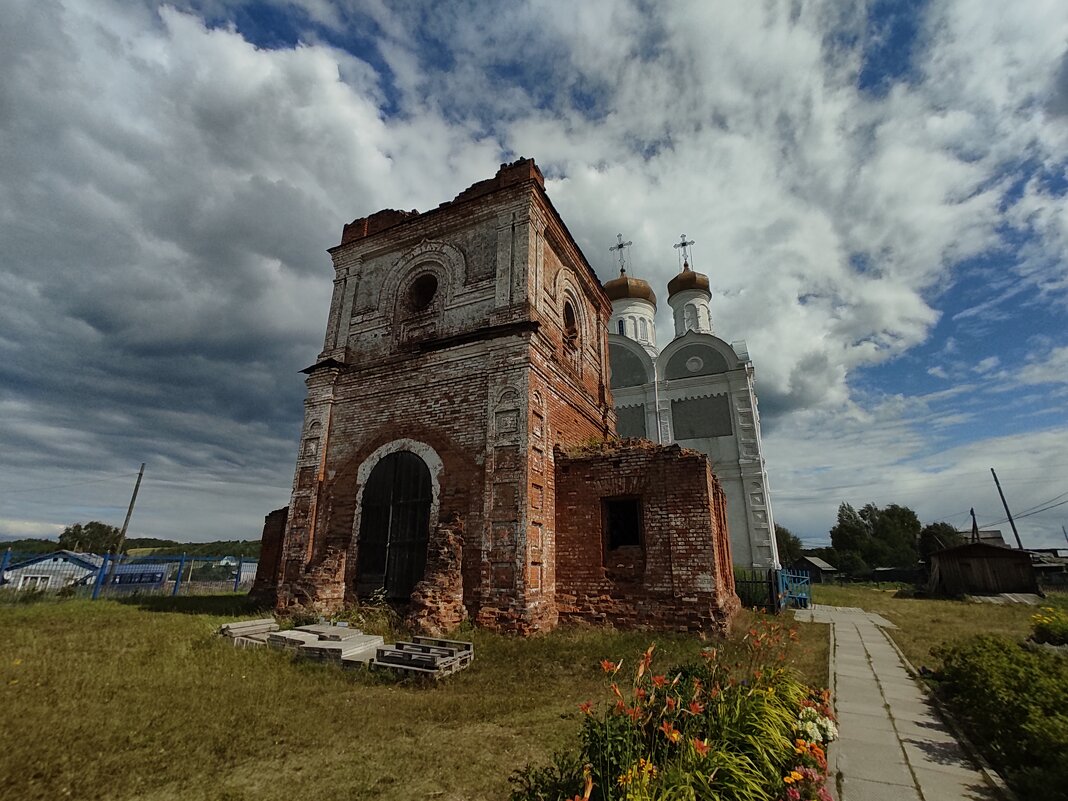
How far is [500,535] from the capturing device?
8.84m

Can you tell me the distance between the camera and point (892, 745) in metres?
4.54

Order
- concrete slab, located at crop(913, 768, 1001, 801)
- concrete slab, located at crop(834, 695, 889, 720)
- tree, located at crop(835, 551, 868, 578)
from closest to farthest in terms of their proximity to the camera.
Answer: concrete slab, located at crop(913, 768, 1001, 801) < concrete slab, located at crop(834, 695, 889, 720) < tree, located at crop(835, 551, 868, 578)

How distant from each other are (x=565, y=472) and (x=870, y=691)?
5637 millimetres

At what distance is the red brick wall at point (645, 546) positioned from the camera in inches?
339

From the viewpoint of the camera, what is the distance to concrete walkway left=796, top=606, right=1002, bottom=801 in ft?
12.1

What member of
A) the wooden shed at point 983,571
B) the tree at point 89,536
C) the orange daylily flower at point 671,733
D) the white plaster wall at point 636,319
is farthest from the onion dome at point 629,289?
the tree at point 89,536

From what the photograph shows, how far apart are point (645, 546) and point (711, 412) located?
19122mm

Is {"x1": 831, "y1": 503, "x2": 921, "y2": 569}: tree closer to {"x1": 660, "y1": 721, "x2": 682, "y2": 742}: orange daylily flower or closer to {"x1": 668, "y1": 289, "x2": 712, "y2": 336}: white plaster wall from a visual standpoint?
{"x1": 668, "y1": 289, "x2": 712, "y2": 336}: white plaster wall

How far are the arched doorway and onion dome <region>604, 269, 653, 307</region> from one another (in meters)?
26.5

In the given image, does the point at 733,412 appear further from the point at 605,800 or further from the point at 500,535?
the point at 605,800

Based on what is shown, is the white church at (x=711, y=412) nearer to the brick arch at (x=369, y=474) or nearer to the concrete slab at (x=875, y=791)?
the brick arch at (x=369, y=474)

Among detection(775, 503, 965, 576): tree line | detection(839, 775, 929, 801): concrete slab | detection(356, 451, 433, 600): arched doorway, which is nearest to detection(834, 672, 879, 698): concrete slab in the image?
detection(839, 775, 929, 801): concrete slab

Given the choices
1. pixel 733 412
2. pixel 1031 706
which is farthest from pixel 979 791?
pixel 733 412

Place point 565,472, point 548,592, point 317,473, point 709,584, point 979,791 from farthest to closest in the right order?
1. point 317,473
2. point 565,472
3. point 548,592
4. point 709,584
5. point 979,791
